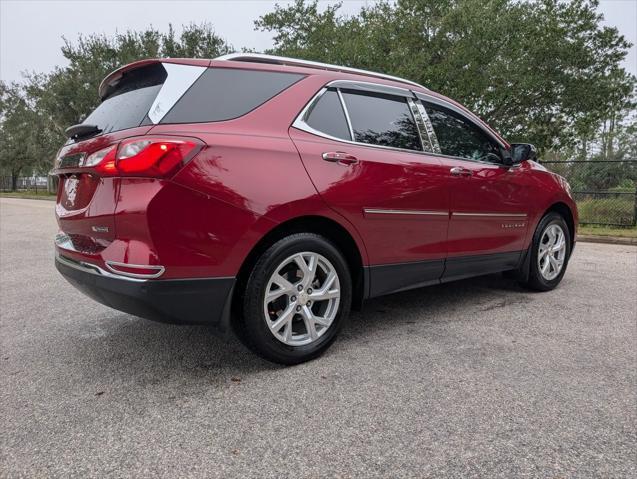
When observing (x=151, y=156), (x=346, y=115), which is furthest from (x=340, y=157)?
(x=151, y=156)

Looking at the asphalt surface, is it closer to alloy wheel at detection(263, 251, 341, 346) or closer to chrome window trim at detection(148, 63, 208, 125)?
alloy wheel at detection(263, 251, 341, 346)

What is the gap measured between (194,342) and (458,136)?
2.61m

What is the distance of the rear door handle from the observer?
278 cm

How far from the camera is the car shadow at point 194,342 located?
105 inches

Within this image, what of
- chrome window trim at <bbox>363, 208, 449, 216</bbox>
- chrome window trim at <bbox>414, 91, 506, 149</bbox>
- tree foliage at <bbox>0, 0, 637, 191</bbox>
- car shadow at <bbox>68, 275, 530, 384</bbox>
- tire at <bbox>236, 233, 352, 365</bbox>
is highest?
tree foliage at <bbox>0, 0, 637, 191</bbox>

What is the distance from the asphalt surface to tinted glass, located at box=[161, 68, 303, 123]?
1432 mm

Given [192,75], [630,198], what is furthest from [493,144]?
[630,198]

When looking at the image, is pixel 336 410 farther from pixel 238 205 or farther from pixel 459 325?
pixel 459 325

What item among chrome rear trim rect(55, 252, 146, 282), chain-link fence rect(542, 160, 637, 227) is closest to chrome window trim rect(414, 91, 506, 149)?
chrome rear trim rect(55, 252, 146, 282)

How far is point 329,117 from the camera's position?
293 centimetres

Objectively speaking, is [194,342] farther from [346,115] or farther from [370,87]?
[370,87]

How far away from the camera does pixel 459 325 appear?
3496 millimetres

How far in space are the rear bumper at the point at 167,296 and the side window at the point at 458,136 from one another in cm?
214

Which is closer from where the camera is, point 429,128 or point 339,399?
point 339,399
